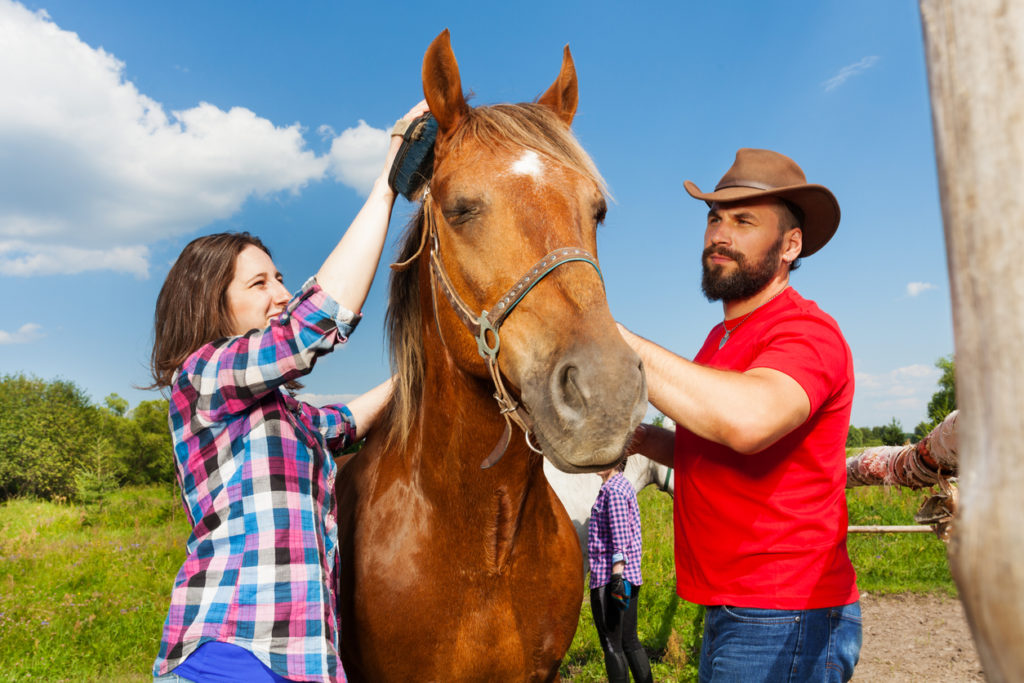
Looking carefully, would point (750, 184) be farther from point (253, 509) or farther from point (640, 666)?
point (640, 666)

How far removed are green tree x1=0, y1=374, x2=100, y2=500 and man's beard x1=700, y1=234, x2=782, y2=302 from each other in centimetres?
3592

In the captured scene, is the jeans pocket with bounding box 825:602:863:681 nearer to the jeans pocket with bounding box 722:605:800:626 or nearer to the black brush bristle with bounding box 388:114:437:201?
the jeans pocket with bounding box 722:605:800:626

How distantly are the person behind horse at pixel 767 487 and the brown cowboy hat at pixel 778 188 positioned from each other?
0.04 metres

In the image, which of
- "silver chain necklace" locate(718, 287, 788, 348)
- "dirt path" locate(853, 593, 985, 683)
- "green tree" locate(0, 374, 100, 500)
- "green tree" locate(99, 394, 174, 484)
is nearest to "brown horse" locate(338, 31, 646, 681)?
"silver chain necklace" locate(718, 287, 788, 348)

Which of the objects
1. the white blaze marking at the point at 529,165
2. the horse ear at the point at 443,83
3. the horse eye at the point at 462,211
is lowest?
the horse eye at the point at 462,211

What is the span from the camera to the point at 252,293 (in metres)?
2.16

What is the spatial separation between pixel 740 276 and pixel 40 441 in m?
41.3

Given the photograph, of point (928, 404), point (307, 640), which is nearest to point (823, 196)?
point (307, 640)

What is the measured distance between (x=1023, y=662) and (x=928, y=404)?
34739 mm

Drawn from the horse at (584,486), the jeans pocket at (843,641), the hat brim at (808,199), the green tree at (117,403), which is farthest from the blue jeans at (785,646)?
the green tree at (117,403)

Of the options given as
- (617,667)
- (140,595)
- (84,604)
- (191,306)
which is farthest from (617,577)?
(140,595)

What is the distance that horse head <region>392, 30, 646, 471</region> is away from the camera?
1.49 m

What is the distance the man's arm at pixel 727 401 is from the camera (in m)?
1.84

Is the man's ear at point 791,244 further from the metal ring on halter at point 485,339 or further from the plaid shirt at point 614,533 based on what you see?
the plaid shirt at point 614,533
